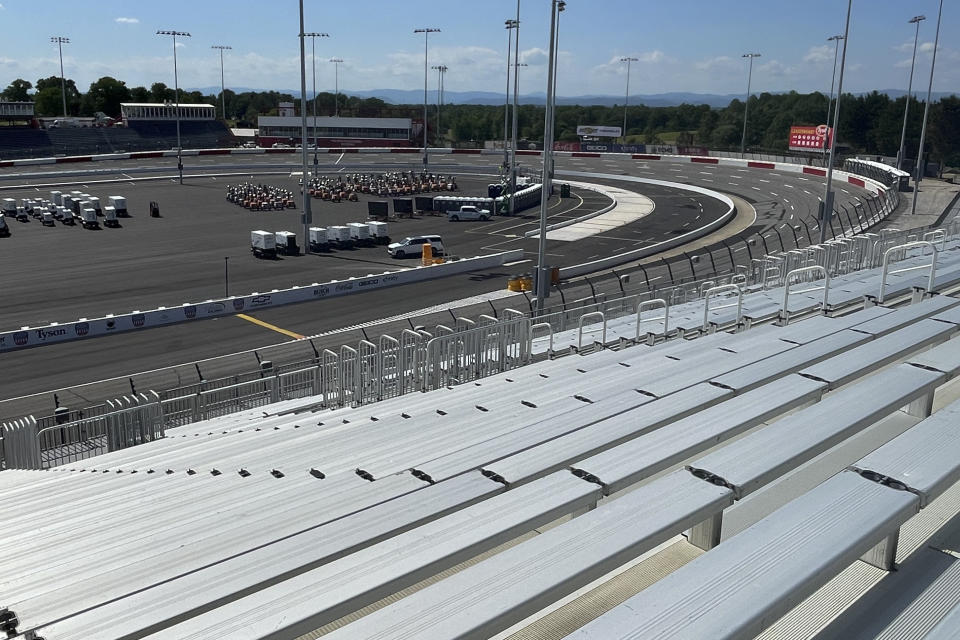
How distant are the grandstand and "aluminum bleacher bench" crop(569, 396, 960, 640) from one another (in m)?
0.02

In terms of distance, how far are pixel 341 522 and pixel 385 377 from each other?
10749 mm

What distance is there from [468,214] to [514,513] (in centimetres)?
5760

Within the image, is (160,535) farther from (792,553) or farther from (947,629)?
(947,629)

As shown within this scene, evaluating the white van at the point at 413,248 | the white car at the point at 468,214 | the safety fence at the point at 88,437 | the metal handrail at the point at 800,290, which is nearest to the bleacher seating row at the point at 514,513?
the metal handrail at the point at 800,290

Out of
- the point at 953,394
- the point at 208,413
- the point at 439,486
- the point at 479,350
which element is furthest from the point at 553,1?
the point at 439,486

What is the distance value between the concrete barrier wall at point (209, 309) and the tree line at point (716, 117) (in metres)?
89.1

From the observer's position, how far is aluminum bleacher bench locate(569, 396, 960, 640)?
422 centimetres

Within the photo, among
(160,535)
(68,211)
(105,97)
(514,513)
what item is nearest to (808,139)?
(68,211)

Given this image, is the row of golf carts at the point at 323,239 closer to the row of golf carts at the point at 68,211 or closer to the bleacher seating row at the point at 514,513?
the row of golf carts at the point at 68,211

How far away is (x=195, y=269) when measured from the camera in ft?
140

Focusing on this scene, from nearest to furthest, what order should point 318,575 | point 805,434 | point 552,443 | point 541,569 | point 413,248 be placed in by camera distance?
point 541,569
point 318,575
point 805,434
point 552,443
point 413,248

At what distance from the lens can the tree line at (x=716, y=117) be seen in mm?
118688

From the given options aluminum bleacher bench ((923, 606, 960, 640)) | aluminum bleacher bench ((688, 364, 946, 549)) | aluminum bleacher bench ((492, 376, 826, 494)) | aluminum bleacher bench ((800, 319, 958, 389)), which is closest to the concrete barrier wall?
aluminum bleacher bench ((492, 376, 826, 494))

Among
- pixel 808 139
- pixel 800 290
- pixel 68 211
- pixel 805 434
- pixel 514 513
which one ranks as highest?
pixel 808 139
